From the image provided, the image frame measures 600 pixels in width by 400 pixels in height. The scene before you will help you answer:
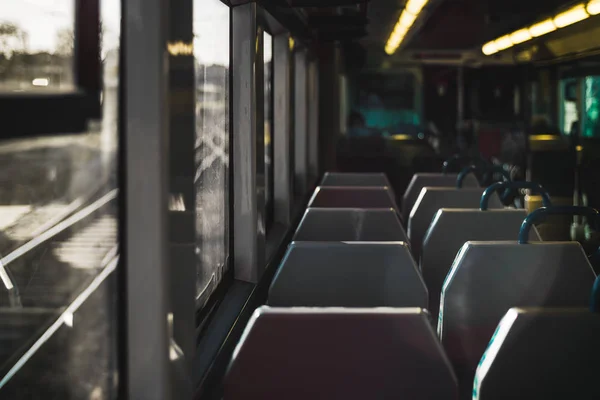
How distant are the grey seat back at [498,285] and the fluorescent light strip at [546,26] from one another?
2514 millimetres

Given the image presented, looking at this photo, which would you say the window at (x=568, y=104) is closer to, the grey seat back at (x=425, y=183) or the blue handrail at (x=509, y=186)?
the grey seat back at (x=425, y=183)

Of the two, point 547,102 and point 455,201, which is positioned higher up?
point 547,102

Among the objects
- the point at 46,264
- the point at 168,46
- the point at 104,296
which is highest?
the point at 168,46

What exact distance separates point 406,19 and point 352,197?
91.2 inches

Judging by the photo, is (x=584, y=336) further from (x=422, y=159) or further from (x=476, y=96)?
(x=476, y=96)

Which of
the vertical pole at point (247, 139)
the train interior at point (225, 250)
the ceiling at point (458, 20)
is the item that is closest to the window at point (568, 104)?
the train interior at point (225, 250)

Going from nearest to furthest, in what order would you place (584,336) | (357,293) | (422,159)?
(584,336), (357,293), (422,159)

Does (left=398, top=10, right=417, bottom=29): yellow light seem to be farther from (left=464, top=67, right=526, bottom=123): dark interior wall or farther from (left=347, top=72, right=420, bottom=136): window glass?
(left=464, top=67, right=526, bottom=123): dark interior wall

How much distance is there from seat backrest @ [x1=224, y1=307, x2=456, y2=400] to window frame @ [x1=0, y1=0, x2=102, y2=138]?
0.74 meters

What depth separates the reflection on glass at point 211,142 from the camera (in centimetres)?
270

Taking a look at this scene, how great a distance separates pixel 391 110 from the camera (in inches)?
422

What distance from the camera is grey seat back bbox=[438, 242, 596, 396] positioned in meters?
2.63

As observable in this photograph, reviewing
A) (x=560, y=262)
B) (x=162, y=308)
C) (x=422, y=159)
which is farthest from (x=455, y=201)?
(x=422, y=159)

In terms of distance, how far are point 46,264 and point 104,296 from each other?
8.72 feet
